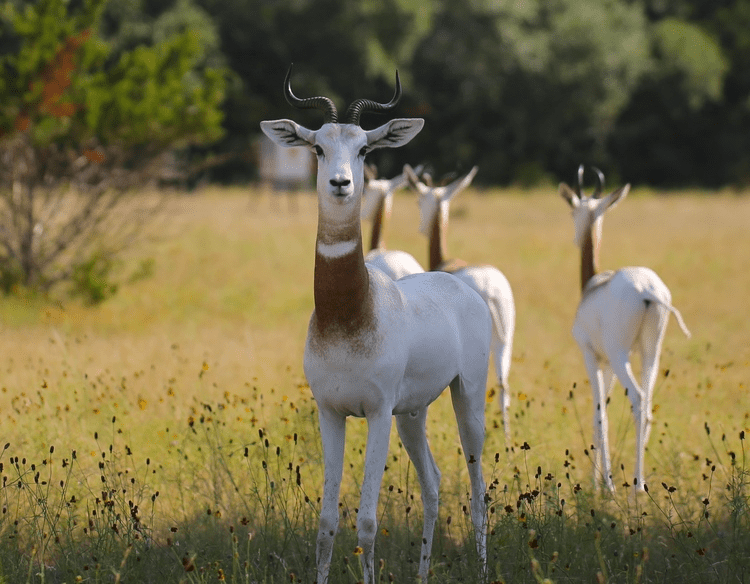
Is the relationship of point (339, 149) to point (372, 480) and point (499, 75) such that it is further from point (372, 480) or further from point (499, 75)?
point (499, 75)

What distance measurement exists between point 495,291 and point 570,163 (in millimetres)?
32621

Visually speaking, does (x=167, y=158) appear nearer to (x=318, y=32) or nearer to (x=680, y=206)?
(x=680, y=206)

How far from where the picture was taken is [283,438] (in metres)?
6.82

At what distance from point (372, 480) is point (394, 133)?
63.9 inches

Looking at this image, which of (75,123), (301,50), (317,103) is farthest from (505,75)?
(317,103)

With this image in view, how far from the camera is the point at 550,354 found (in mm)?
10344

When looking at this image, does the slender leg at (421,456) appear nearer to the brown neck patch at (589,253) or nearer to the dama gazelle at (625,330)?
the dama gazelle at (625,330)

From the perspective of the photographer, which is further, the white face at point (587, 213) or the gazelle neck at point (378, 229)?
the gazelle neck at point (378, 229)

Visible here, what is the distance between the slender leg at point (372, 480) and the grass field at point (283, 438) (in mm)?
520

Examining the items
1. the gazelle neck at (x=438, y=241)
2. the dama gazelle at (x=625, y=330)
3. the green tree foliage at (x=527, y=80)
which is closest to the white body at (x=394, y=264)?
the gazelle neck at (x=438, y=241)

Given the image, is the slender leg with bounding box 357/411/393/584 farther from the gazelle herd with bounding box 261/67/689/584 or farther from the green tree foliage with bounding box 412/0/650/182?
the green tree foliage with bounding box 412/0/650/182

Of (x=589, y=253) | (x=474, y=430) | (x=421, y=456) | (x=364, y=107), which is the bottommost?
(x=421, y=456)

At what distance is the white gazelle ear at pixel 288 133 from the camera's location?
416 cm

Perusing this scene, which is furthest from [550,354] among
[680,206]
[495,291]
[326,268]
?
[680,206]
